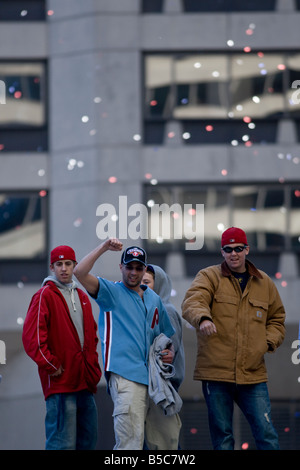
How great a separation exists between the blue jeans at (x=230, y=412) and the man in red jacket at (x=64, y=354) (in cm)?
103

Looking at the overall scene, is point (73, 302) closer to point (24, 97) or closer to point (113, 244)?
point (113, 244)

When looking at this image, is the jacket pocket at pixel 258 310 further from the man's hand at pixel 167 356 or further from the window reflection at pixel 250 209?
the window reflection at pixel 250 209

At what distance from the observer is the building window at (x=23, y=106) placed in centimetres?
1694

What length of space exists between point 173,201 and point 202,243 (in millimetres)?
919

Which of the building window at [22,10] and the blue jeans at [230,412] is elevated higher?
the building window at [22,10]

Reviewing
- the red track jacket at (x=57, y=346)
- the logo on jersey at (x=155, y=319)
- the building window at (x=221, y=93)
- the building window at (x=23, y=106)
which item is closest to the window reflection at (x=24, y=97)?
the building window at (x=23, y=106)

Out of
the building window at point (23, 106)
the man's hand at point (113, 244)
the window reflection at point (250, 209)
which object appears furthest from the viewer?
the building window at point (23, 106)

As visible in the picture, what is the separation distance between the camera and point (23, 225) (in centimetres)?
1686

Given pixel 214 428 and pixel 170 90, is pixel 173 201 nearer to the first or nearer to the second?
pixel 170 90

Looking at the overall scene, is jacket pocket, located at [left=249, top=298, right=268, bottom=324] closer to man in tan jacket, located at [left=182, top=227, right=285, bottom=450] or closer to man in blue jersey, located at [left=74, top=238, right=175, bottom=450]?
man in tan jacket, located at [left=182, top=227, right=285, bottom=450]

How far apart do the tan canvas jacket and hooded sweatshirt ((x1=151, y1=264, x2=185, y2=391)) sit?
2.10ft

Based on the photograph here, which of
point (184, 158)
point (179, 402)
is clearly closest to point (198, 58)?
point (184, 158)

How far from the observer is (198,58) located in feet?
55.4

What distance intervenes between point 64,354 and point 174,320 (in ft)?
3.74
